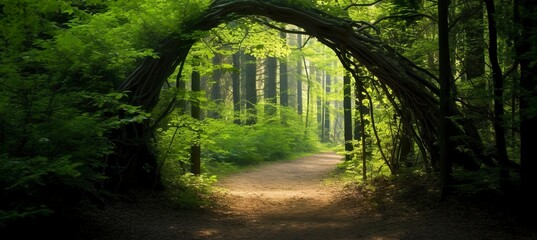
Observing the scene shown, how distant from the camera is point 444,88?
24.0 ft

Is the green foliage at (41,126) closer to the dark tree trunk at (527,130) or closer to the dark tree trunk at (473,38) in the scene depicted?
the dark tree trunk at (527,130)

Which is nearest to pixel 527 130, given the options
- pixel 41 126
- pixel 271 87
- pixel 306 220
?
pixel 306 220

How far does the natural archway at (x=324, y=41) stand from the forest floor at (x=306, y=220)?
3.72ft

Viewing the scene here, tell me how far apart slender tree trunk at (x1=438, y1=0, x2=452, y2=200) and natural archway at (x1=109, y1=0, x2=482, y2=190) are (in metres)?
0.53

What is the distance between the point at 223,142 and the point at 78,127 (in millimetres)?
13098

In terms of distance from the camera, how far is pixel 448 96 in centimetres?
741

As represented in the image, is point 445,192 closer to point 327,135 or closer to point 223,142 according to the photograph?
point 223,142

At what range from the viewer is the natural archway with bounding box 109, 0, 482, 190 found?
820 centimetres

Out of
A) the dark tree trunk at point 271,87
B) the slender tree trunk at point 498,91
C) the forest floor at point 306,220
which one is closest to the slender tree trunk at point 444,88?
the forest floor at point 306,220

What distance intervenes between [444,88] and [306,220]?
3626mm

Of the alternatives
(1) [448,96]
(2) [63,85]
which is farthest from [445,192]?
(2) [63,85]

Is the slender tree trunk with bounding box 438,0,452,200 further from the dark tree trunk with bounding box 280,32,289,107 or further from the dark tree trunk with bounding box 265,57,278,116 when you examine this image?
the dark tree trunk with bounding box 280,32,289,107

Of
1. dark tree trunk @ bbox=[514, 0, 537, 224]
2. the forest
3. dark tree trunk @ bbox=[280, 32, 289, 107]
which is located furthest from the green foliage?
dark tree trunk @ bbox=[280, 32, 289, 107]

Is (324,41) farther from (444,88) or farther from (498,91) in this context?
(498,91)
